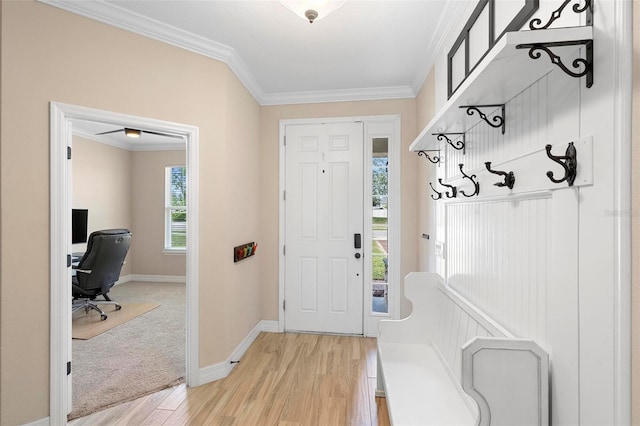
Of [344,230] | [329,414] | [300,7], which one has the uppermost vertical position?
[300,7]

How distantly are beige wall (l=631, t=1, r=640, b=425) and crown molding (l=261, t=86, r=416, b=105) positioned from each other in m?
2.54

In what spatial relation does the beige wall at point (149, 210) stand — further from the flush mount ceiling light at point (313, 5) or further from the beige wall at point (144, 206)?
the flush mount ceiling light at point (313, 5)

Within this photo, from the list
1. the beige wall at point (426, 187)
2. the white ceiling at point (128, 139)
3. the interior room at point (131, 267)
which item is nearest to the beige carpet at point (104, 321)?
the interior room at point (131, 267)

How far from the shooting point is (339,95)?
10.3ft

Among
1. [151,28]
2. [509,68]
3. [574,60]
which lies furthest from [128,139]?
[574,60]

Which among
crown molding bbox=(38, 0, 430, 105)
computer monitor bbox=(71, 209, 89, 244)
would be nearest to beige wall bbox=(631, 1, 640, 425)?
crown molding bbox=(38, 0, 430, 105)

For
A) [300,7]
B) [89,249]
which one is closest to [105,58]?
[300,7]

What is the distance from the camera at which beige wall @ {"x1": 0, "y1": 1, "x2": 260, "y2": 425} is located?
65.6 inches

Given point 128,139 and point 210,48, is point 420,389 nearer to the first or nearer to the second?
point 210,48

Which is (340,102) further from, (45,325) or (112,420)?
(112,420)

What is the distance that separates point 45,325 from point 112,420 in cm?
74

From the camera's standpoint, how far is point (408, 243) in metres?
3.07

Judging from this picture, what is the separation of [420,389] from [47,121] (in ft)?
8.62

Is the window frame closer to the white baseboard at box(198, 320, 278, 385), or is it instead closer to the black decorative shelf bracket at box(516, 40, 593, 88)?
the white baseboard at box(198, 320, 278, 385)
